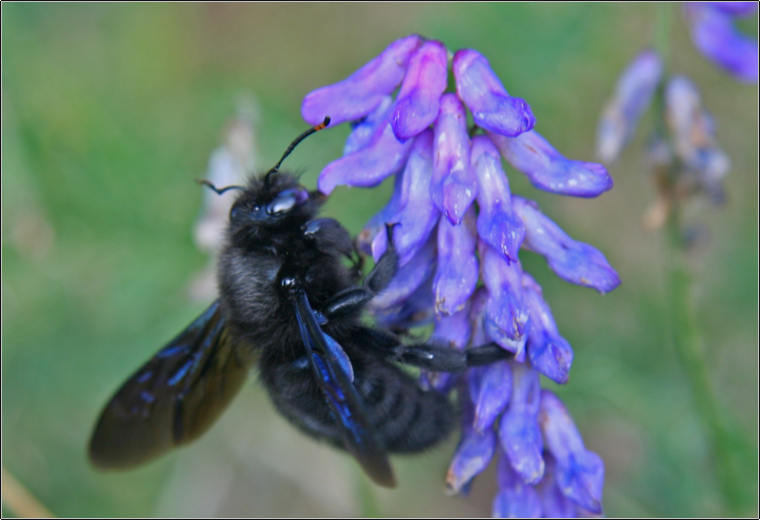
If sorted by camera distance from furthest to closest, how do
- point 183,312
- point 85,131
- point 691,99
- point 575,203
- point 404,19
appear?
1. point 404,19
2. point 575,203
3. point 85,131
4. point 183,312
5. point 691,99

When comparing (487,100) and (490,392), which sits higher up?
(487,100)

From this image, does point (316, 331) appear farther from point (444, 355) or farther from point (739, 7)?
point (739, 7)

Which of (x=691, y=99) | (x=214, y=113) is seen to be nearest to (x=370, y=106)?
(x=691, y=99)

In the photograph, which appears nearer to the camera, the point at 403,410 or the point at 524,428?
the point at 524,428

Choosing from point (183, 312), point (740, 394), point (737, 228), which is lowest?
point (740, 394)

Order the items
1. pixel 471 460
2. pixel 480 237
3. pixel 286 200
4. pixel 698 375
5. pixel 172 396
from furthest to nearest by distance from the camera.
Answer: pixel 698 375, pixel 172 396, pixel 286 200, pixel 471 460, pixel 480 237

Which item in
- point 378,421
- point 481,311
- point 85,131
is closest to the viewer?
point 481,311

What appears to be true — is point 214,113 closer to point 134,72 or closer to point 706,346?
point 134,72

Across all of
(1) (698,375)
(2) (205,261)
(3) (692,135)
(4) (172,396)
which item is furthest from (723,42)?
(2) (205,261)

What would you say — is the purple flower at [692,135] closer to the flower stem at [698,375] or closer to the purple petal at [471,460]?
the flower stem at [698,375]
